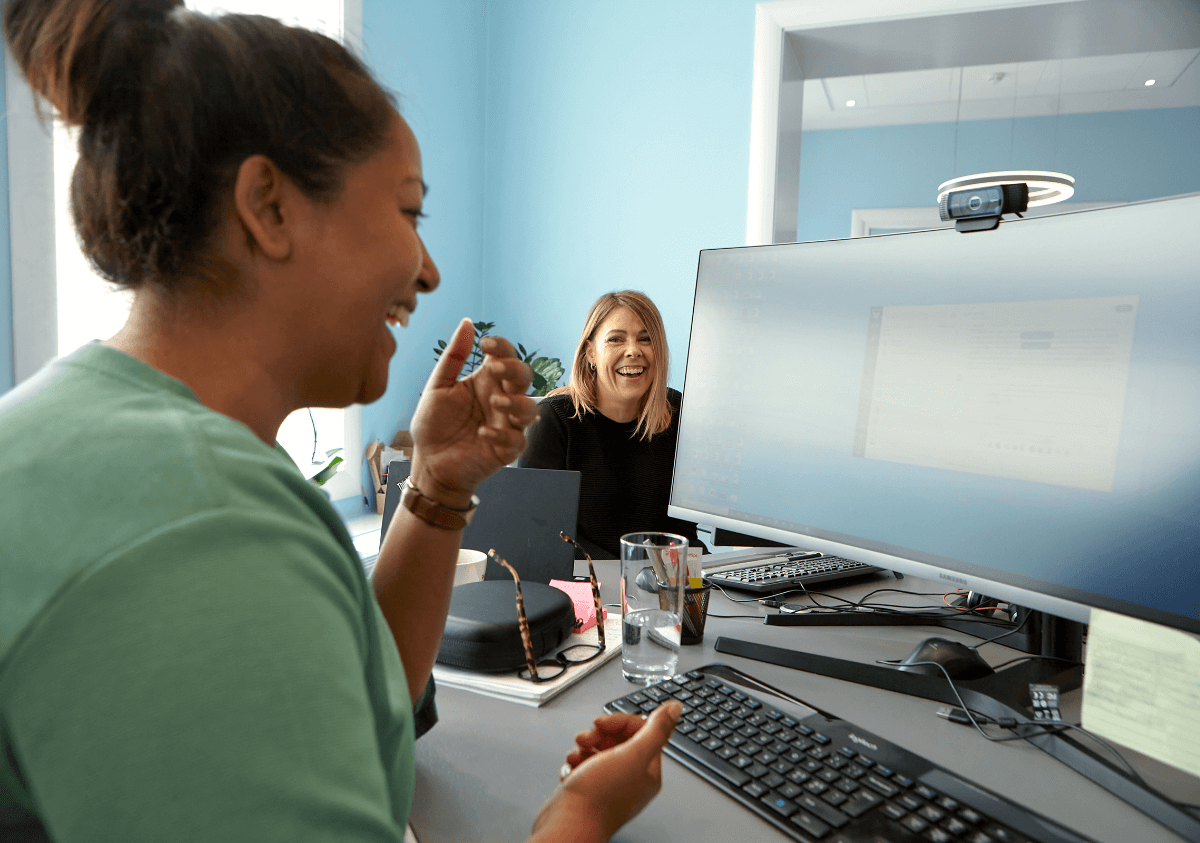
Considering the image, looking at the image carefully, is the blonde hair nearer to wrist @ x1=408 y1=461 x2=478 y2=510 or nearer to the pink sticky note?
the pink sticky note

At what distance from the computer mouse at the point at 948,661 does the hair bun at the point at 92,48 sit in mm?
926

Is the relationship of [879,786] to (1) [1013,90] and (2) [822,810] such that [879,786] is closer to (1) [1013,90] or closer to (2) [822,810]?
(2) [822,810]

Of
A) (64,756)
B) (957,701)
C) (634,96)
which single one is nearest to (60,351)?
(64,756)

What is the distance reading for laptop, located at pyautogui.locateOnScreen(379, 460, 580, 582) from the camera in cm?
113

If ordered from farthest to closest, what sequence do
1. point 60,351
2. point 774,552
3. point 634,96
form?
point 634,96
point 60,351
point 774,552

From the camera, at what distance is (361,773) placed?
36cm

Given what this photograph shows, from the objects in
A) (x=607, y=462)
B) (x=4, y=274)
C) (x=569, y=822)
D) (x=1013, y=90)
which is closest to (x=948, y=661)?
(x=569, y=822)

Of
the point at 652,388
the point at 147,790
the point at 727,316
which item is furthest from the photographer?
the point at 652,388

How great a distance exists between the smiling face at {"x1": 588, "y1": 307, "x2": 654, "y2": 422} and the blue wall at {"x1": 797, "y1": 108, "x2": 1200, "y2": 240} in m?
3.65

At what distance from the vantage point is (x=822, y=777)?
1.97 feet

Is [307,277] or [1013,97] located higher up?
[1013,97]

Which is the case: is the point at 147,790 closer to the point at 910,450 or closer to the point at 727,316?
the point at 910,450

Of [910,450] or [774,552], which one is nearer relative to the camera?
[910,450]

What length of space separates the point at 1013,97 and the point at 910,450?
18.7ft
